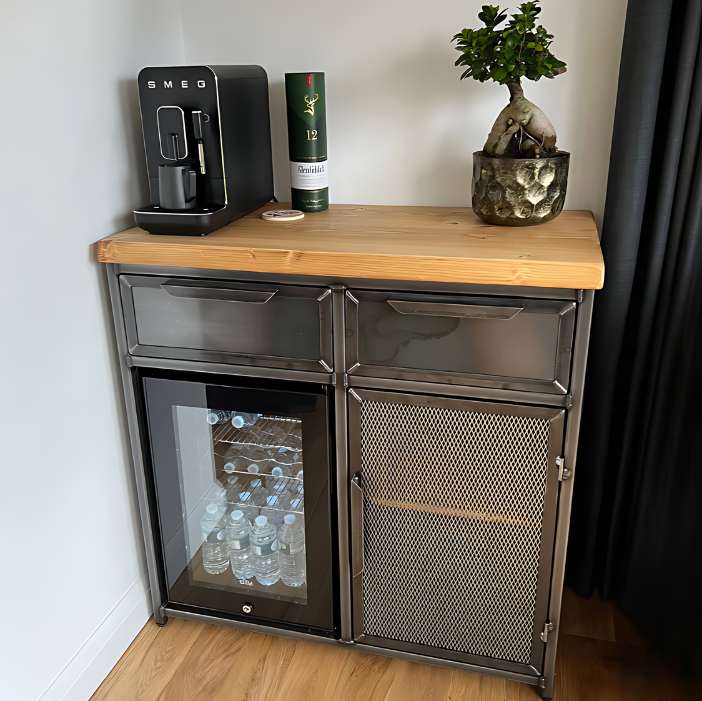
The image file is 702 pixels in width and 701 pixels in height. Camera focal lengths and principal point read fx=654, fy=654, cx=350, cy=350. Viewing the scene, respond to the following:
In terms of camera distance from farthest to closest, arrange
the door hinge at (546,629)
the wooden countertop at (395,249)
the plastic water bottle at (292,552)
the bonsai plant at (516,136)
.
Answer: the plastic water bottle at (292,552), the door hinge at (546,629), the bonsai plant at (516,136), the wooden countertop at (395,249)

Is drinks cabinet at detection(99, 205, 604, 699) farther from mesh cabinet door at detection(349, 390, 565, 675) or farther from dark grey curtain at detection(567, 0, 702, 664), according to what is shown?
dark grey curtain at detection(567, 0, 702, 664)

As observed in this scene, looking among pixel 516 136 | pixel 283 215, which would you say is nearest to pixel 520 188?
pixel 516 136

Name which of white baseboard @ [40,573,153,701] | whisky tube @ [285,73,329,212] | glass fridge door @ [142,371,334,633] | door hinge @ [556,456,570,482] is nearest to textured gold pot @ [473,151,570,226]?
whisky tube @ [285,73,329,212]

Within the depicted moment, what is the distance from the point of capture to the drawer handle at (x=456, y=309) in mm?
1275

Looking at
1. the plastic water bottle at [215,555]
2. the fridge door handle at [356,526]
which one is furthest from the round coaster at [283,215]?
the plastic water bottle at [215,555]

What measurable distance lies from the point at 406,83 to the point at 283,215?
0.47 m

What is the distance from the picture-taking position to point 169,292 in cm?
146

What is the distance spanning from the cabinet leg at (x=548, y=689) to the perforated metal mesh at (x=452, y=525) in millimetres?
75

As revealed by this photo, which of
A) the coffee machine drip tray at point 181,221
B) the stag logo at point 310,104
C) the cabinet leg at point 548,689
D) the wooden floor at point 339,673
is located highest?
the stag logo at point 310,104

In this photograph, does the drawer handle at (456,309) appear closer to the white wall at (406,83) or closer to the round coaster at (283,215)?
the round coaster at (283,215)

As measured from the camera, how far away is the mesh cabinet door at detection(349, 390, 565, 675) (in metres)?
1.41

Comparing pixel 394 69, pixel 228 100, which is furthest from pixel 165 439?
pixel 394 69

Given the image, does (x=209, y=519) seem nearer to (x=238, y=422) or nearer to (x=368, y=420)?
(x=238, y=422)

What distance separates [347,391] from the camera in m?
1.45
